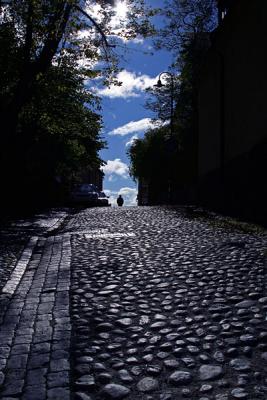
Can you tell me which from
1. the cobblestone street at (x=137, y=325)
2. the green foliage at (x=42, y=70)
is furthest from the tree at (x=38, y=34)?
the cobblestone street at (x=137, y=325)

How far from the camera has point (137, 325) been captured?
4477mm

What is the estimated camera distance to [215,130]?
20.1 metres

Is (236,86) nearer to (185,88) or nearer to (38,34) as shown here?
(38,34)

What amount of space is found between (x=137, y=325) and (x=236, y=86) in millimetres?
13512

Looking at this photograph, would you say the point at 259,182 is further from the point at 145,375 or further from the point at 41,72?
the point at 145,375

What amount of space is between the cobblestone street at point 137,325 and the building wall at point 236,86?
692 centimetres

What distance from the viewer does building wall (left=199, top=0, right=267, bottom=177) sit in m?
13.8

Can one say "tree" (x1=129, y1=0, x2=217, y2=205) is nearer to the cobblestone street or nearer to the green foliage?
the green foliage

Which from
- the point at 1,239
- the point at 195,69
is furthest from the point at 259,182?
the point at 195,69

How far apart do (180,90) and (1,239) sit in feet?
95.6

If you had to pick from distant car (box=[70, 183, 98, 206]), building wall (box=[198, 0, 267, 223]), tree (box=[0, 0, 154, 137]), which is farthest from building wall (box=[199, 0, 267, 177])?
distant car (box=[70, 183, 98, 206])

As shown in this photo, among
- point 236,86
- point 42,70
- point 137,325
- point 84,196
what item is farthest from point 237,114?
point 84,196

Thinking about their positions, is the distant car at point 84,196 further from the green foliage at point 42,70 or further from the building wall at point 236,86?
the building wall at point 236,86

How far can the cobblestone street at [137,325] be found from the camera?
10.6ft
